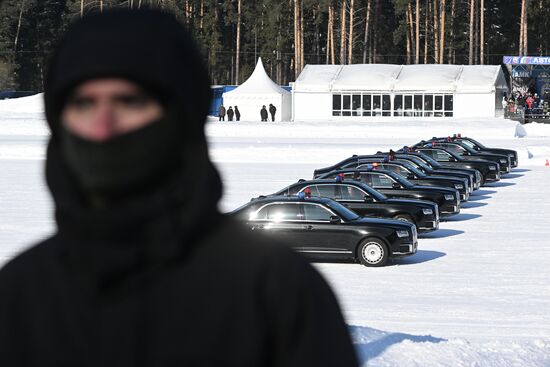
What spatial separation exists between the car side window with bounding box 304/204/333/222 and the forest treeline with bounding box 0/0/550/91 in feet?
275

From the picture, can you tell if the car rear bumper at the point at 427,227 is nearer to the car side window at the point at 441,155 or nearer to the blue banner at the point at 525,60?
the car side window at the point at 441,155

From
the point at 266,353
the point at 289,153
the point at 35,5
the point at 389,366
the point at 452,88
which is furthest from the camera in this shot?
the point at 35,5

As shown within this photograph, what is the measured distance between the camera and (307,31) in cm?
12381

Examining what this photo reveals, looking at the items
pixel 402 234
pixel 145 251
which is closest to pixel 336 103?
pixel 402 234

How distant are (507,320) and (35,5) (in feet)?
353

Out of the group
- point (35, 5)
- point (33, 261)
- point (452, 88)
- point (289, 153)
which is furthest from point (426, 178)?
point (35, 5)

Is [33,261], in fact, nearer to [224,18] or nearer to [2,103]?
[2,103]

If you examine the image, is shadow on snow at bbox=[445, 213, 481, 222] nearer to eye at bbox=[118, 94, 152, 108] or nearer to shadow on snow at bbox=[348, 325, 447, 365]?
shadow on snow at bbox=[348, 325, 447, 365]

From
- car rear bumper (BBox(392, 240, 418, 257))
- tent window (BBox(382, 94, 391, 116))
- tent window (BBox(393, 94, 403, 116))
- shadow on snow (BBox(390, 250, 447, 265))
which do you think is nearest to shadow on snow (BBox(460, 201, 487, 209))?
shadow on snow (BBox(390, 250, 447, 265))

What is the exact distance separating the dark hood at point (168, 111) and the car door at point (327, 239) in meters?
18.5

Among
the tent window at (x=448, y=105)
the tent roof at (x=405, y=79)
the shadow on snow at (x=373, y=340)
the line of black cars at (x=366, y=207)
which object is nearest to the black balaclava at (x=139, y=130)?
the shadow on snow at (x=373, y=340)

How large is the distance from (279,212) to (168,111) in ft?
62.3

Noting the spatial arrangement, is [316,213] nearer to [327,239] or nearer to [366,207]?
[327,239]

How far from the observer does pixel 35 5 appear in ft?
390
